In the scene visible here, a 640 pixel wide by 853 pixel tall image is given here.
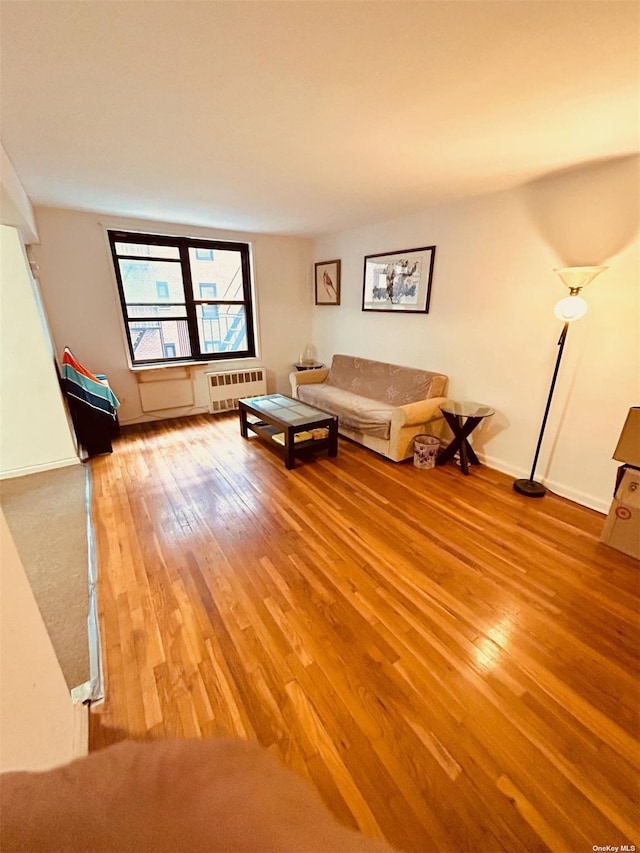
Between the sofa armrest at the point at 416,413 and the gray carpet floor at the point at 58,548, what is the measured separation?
2496 mm

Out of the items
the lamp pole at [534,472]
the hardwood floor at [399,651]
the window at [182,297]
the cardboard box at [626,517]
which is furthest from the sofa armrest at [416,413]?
the window at [182,297]

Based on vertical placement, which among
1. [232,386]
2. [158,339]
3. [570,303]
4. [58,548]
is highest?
[570,303]

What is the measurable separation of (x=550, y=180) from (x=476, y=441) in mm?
2076

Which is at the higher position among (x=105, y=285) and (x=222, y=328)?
(x=105, y=285)

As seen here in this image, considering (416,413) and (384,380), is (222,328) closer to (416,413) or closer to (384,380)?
(384,380)

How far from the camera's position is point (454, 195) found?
281 centimetres

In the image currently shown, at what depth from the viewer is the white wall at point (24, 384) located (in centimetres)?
256

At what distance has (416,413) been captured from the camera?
303 cm

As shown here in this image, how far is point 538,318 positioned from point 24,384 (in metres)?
4.22

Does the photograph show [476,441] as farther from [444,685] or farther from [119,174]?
[119,174]

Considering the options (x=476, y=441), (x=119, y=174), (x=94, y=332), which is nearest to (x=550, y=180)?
(x=476, y=441)

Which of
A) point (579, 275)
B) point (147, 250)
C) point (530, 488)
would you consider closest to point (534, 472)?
point (530, 488)

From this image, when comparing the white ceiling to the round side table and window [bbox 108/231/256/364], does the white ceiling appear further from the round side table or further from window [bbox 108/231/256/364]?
the round side table

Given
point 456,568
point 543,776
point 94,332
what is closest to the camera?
point 543,776
